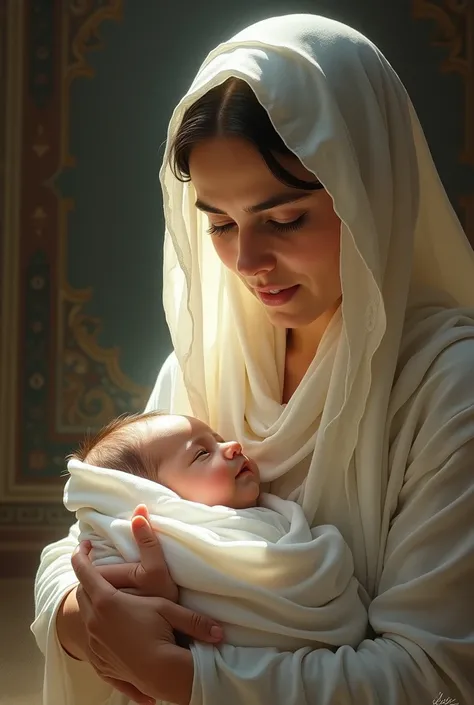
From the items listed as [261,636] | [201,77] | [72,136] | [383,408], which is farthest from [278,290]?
[72,136]

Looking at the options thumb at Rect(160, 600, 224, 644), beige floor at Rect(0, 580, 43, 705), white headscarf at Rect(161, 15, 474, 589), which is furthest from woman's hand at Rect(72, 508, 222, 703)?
beige floor at Rect(0, 580, 43, 705)

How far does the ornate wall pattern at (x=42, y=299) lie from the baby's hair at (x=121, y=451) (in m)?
1.48

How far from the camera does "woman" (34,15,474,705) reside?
44.2 inches

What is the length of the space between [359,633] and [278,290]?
466 mm

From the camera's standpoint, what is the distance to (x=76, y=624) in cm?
125

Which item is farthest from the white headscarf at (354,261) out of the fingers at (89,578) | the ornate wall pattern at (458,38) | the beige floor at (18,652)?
the ornate wall pattern at (458,38)

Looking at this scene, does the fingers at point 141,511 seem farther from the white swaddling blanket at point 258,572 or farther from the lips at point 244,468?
the lips at point 244,468

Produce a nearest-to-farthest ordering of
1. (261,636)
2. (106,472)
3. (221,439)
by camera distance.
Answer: (261,636)
(106,472)
(221,439)

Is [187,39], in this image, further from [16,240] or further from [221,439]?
[221,439]

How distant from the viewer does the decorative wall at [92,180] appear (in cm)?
279

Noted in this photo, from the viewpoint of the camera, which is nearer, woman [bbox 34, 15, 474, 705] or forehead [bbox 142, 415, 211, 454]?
woman [bbox 34, 15, 474, 705]

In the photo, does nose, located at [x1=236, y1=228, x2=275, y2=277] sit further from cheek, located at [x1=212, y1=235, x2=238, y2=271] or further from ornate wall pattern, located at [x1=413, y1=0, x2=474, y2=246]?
ornate wall pattern, located at [x1=413, y1=0, x2=474, y2=246]

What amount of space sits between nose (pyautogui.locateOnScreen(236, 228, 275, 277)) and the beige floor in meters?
1.39
